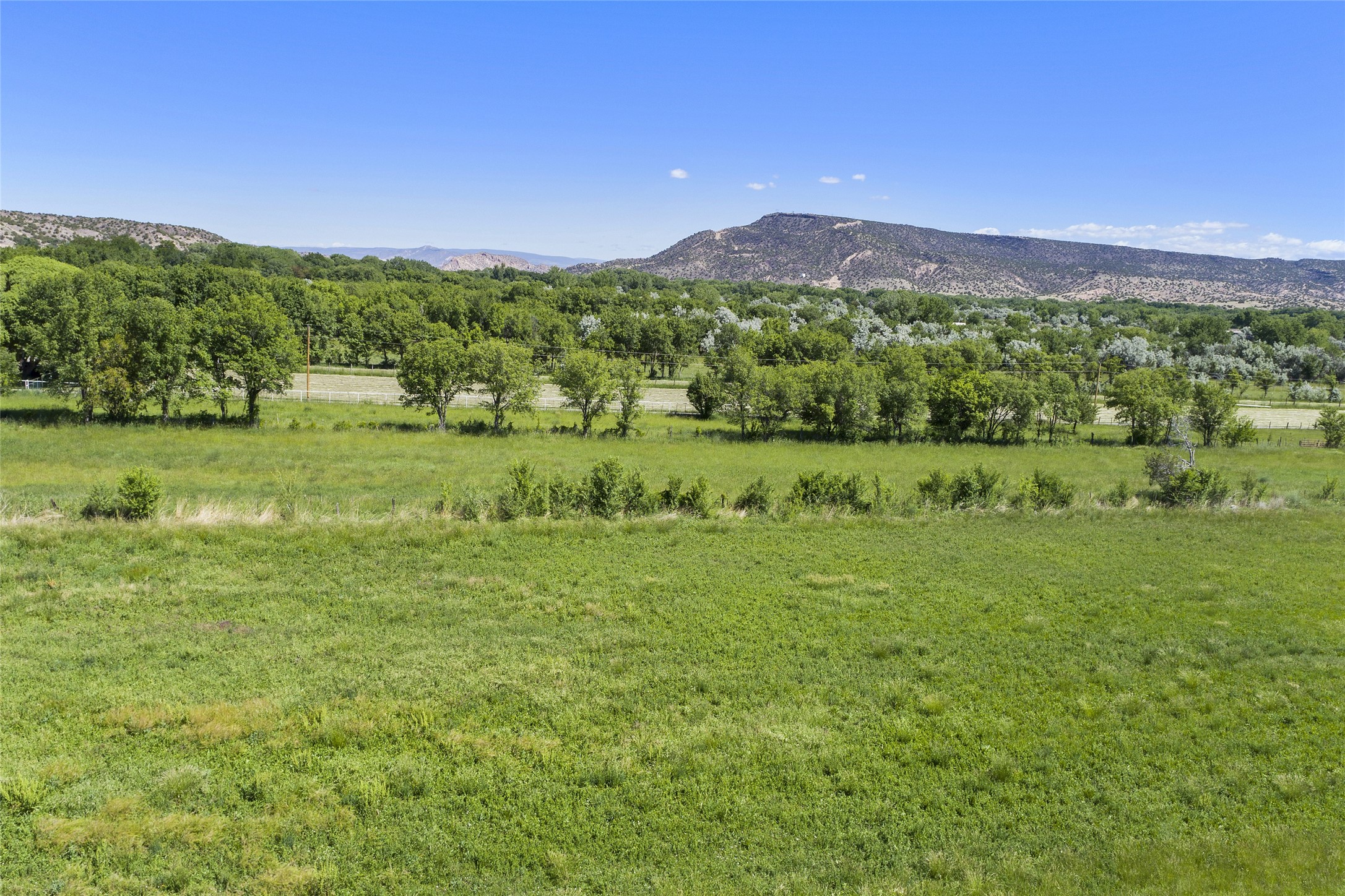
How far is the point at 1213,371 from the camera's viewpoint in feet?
319

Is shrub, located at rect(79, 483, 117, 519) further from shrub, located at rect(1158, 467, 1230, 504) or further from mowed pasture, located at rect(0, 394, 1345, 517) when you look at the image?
shrub, located at rect(1158, 467, 1230, 504)

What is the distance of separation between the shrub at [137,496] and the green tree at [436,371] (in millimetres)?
24546

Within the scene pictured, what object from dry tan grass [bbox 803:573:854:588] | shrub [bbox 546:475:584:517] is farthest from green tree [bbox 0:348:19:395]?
dry tan grass [bbox 803:573:854:588]

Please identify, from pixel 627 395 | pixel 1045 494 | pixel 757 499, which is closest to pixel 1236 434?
pixel 1045 494

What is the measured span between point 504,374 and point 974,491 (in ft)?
101

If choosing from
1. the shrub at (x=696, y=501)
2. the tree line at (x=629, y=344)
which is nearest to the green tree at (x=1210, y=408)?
the tree line at (x=629, y=344)

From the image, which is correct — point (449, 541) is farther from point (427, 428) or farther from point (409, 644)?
point (427, 428)

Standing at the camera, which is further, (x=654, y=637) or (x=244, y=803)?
(x=654, y=637)

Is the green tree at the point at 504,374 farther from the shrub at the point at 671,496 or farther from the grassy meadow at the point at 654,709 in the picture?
the grassy meadow at the point at 654,709

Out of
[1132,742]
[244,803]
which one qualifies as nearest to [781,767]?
[1132,742]

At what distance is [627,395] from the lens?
5050 centimetres

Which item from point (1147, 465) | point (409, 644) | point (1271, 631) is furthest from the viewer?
point (1147, 465)

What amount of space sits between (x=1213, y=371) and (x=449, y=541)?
110 meters

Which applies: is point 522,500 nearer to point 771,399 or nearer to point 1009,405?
point 771,399
